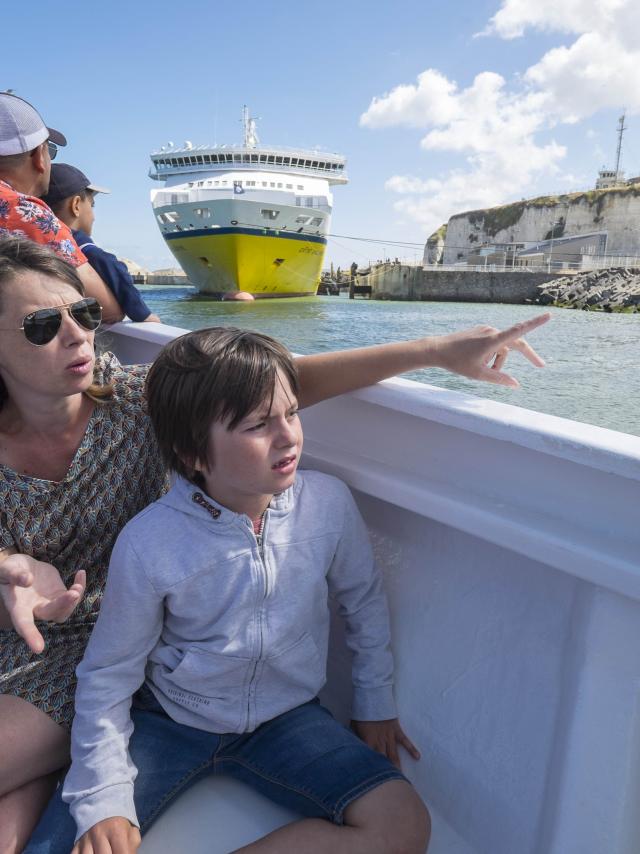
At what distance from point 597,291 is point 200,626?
68.1ft

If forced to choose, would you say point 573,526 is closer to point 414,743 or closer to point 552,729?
point 552,729

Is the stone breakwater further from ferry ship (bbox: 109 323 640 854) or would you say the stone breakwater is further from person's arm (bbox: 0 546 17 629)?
person's arm (bbox: 0 546 17 629)

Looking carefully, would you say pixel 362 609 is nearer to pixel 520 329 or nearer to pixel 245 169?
pixel 520 329

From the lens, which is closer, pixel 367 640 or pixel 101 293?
pixel 367 640

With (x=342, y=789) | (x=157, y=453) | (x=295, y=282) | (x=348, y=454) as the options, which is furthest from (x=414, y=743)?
(x=295, y=282)

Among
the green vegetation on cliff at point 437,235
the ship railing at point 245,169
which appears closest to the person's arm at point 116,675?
the ship railing at point 245,169

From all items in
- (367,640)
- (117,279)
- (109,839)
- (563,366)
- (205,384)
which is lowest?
(563,366)

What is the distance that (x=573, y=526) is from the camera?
2.72ft

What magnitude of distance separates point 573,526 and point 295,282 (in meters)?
23.4

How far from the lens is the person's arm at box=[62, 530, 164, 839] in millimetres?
886

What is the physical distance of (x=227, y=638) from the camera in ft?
3.13

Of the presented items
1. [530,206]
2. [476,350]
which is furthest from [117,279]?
[530,206]

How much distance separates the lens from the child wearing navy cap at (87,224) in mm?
1980

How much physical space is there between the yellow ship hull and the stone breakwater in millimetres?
8430
